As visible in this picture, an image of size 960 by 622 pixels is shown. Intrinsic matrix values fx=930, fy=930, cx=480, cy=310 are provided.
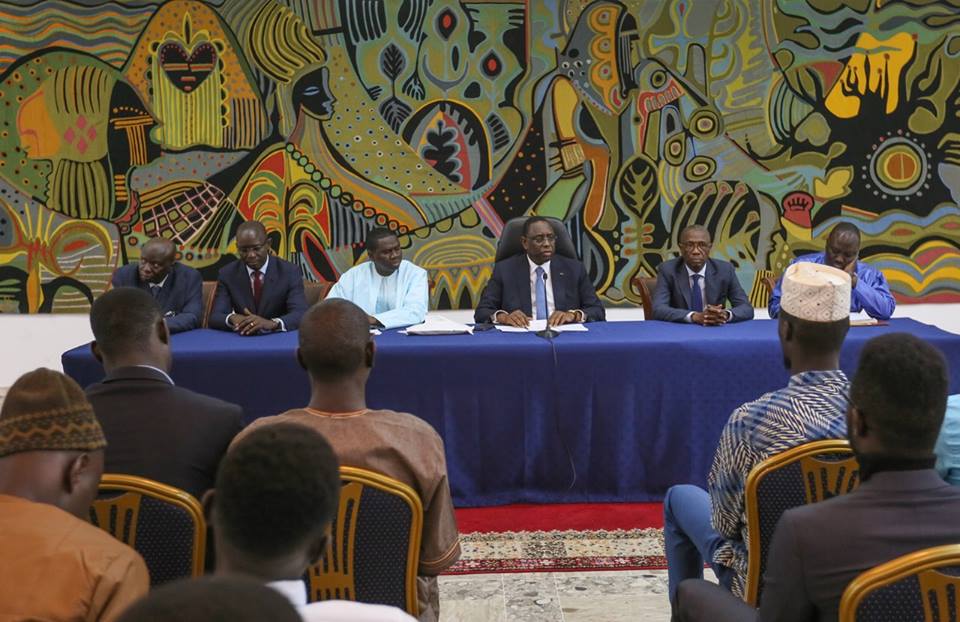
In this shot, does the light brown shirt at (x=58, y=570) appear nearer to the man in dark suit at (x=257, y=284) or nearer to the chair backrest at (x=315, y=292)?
the man in dark suit at (x=257, y=284)

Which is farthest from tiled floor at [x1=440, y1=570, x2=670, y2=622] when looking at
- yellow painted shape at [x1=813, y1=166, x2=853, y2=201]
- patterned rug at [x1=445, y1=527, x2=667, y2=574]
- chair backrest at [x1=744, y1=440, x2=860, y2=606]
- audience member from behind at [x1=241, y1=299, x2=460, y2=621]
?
yellow painted shape at [x1=813, y1=166, x2=853, y2=201]

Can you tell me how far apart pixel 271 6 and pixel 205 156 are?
0.99 m

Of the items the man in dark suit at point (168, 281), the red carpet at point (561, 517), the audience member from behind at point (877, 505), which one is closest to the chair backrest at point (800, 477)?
the audience member from behind at point (877, 505)

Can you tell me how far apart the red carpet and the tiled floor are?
17.9 inches

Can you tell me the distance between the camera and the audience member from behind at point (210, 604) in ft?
1.85

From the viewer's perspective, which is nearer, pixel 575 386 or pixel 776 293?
pixel 575 386

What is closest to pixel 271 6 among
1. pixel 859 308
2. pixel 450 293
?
pixel 450 293

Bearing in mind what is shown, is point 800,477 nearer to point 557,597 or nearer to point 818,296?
point 818,296

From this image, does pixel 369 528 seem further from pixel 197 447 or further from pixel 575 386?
pixel 575 386

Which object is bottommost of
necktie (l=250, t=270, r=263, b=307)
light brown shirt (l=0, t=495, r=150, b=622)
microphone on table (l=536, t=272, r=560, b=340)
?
microphone on table (l=536, t=272, r=560, b=340)

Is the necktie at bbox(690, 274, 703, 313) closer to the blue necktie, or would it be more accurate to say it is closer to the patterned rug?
the blue necktie

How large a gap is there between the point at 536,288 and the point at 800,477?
9.67 feet

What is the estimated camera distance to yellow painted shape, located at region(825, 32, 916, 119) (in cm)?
570

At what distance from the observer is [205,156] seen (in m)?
5.68
